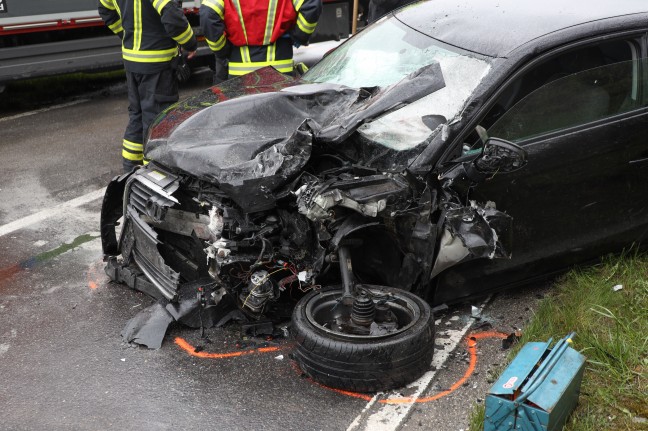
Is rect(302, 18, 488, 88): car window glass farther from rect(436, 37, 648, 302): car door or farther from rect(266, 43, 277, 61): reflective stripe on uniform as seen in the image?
rect(266, 43, 277, 61): reflective stripe on uniform

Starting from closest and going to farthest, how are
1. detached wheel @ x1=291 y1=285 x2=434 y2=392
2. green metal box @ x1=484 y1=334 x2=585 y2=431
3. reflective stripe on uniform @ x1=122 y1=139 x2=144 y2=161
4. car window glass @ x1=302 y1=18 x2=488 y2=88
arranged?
1. green metal box @ x1=484 y1=334 x2=585 y2=431
2. detached wheel @ x1=291 y1=285 x2=434 y2=392
3. car window glass @ x1=302 y1=18 x2=488 y2=88
4. reflective stripe on uniform @ x1=122 y1=139 x2=144 y2=161

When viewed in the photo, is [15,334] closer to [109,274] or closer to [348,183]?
[109,274]

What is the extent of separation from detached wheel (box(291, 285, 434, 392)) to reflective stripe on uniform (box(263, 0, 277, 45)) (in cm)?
332

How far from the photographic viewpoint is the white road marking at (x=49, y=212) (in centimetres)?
551

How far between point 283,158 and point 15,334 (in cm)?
177

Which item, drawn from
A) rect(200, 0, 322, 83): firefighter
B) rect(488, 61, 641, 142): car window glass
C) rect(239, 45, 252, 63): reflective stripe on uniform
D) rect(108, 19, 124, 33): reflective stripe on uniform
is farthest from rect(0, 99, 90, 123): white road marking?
rect(488, 61, 641, 142): car window glass

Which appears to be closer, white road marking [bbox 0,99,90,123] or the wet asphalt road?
the wet asphalt road

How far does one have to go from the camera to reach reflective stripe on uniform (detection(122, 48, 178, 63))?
6.63 m

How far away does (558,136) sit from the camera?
394cm

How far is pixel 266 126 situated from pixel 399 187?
36.2 inches

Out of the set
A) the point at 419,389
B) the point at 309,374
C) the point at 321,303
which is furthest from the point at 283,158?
the point at 419,389

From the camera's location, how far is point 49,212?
5.79 metres

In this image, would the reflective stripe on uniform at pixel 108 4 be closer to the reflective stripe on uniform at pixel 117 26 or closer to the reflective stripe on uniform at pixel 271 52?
the reflective stripe on uniform at pixel 117 26

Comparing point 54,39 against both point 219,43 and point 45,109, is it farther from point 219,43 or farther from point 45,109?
point 219,43
